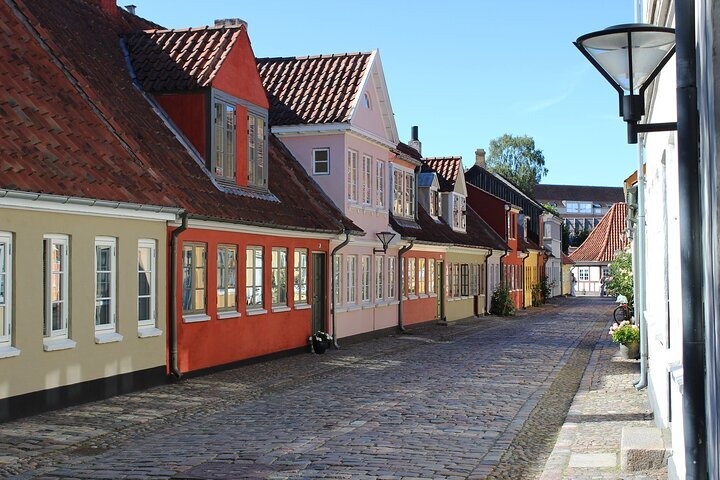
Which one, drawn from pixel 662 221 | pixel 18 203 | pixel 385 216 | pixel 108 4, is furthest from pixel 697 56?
pixel 385 216

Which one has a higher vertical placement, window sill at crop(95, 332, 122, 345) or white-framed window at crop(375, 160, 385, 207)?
white-framed window at crop(375, 160, 385, 207)

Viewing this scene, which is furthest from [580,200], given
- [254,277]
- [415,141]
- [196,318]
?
[196,318]

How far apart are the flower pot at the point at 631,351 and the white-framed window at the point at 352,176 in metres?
7.96

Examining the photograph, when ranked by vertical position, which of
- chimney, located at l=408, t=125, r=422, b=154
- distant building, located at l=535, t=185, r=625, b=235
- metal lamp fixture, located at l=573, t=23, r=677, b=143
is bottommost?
metal lamp fixture, located at l=573, t=23, r=677, b=143

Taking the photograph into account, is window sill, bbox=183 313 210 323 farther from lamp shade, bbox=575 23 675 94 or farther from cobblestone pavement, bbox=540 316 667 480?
lamp shade, bbox=575 23 675 94

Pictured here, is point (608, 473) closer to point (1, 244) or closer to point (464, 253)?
point (1, 244)

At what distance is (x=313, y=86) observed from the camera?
25844mm

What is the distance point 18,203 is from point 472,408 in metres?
6.13

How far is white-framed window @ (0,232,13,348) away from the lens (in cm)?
1157

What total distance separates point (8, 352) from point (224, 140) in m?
8.34

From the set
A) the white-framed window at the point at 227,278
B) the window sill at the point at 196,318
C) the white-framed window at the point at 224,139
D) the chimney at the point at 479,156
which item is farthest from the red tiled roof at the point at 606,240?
the window sill at the point at 196,318

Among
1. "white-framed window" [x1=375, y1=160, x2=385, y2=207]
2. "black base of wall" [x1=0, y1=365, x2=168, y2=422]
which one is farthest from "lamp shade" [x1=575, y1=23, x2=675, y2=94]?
"white-framed window" [x1=375, y1=160, x2=385, y2=207]

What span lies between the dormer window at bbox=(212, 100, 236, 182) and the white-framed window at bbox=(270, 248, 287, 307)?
82.2 inches

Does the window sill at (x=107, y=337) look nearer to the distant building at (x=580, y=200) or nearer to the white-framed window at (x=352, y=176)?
the white-framed window at (x=352, y=176)
